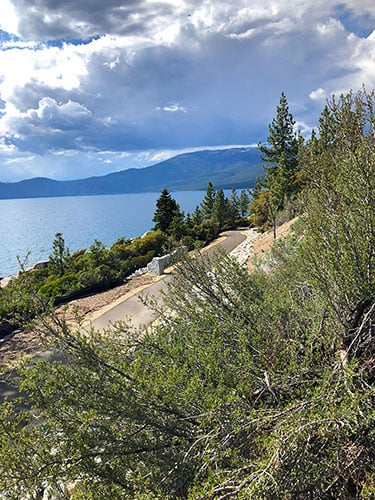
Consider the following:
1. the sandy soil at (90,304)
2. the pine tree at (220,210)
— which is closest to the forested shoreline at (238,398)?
the sandy soil at (90,304)

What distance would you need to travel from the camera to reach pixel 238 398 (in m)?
2.37

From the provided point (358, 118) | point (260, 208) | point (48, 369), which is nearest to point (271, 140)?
point (260, 208)

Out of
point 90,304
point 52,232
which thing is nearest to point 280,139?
point 90,304

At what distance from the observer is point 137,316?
452 inches

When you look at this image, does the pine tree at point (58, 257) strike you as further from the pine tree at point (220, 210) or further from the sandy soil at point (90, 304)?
the pine tree at point (220, 210)

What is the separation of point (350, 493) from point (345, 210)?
6.94 ft

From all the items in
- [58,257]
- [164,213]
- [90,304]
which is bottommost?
[90,304]

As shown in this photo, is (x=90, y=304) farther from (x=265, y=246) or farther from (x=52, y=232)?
(x=52, y=232)

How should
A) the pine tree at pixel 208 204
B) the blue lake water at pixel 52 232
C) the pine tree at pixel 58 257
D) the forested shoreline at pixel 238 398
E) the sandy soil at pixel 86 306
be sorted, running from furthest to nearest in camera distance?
1. the pine tree at pixel 208 204
2. the blue lake water at pixel 52 232
3. the pine tree at pixel 58 257
4. the sandy soil at pixel 86 306
5. the forested shoreline at pixel 238 398

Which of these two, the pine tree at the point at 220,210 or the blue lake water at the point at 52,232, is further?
the pine tree at the point at 220,210

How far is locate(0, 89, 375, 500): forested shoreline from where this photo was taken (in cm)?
201

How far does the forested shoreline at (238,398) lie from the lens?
2.01 meters

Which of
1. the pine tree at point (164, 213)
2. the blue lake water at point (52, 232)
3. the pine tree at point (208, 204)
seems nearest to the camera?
the pine tree at point (164, 213)

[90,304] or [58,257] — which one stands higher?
[58,257]
